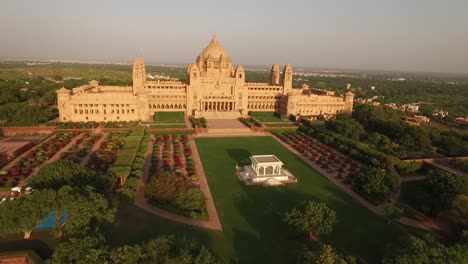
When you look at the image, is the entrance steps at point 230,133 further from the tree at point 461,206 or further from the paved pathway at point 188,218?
the tree at point 461,206

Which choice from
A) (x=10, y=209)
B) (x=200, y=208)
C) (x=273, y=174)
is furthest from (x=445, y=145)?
(x=10, y=209)

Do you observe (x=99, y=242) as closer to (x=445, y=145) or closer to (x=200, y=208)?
(x=200, y=208)

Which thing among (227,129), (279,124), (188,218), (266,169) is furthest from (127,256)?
(279,124)

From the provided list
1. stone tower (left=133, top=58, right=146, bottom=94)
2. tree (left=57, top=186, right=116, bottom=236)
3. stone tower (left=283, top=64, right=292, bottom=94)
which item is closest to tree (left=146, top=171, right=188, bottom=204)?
tree (left=57, top=186, right=116, bottom=236)

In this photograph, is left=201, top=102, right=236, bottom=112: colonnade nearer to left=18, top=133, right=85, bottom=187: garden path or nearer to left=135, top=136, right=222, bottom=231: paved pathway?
left=18, top=133, right=85, bottom=187: garden path

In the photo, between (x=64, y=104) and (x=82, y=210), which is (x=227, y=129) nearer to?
(x=64, y=104)

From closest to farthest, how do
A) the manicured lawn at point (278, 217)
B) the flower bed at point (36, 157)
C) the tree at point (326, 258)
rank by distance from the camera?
the tree at point (326, 258) < the manicured lawn at point (278, 217) < the flower bed at point (36, 157)

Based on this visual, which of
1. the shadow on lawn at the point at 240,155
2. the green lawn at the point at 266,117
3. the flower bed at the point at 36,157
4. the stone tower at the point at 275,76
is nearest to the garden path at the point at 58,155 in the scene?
the flower bed at the point at 36,157
